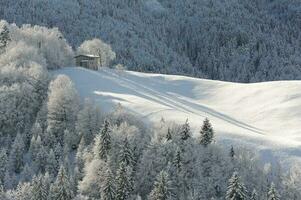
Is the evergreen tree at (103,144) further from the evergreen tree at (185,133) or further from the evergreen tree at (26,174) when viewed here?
the evergreen tree at (26,174)

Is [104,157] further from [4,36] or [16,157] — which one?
[4,36]

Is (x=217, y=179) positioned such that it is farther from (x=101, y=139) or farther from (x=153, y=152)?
(x=101, y=139)

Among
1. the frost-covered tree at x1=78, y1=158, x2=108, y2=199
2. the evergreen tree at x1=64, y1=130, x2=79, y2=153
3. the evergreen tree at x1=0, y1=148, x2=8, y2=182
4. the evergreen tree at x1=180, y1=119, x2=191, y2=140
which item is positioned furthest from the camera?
the evergreen tree at x1=64, y1=130, x2=79, y2=153

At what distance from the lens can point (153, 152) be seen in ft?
374

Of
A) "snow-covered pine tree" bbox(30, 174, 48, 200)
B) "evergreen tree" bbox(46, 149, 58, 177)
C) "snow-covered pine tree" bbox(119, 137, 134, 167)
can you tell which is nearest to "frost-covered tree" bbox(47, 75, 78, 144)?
"evergreen tree" bbox(46, 149, 58, 177)

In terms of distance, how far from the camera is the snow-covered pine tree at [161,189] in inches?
4063

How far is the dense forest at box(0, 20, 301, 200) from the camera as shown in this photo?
347 feet

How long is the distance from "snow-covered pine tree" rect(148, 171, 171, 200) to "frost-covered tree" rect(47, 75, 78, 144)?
→ 35210 mm

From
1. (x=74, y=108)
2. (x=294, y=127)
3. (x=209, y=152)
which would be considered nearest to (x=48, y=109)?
(x=74, y=108)

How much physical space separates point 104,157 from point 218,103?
4830 centimetres

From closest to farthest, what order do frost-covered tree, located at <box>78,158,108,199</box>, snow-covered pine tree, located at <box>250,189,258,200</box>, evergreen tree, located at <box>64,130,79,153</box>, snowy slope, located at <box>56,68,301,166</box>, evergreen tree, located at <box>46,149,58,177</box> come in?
snow-covered pine tree, located at <box>250,189,258,200</box> < frost-covered tree, located at <box>78,158,108,199</box> < snowy slope, located at <box>56,68,301,166</box> < evergreen tree, located at <box>46,149,58,177</box> < evergreen tree, located at <box>64,130,79,153</box>

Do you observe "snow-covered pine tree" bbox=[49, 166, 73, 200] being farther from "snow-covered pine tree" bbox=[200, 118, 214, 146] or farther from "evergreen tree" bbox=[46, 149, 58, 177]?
"snow-covered pine tree" bbox=[200, 118, 214, 146]

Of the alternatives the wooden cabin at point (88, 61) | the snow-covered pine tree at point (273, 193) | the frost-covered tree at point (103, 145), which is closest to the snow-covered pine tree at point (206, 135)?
the frost-covered tree at point (103, 145)

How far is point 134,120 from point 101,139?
1259 centimetres
